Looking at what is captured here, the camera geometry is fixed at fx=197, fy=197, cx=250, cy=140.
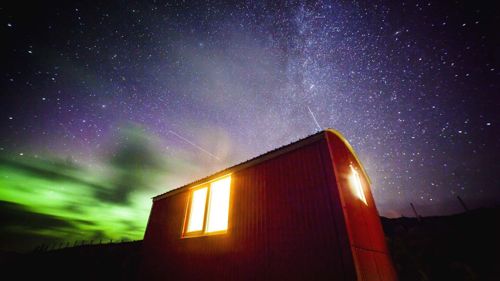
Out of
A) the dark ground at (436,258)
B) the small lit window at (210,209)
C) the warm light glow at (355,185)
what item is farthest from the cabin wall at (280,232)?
the dark ground at (436,258)

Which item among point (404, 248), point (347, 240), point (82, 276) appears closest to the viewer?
point (347, 240)

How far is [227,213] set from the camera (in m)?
7.00

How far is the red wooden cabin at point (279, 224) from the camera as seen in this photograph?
4543mm

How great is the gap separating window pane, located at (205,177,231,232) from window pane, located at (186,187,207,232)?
0.37 m

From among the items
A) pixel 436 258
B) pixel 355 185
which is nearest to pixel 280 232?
pixel 355 185

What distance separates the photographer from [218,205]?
24.9ft

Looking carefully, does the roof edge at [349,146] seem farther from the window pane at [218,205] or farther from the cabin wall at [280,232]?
the window pane at [218,205]

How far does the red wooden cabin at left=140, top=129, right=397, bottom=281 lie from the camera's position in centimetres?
454

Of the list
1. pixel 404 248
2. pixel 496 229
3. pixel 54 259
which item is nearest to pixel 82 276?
pixel 54 259

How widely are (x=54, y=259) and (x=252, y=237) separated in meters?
40.7

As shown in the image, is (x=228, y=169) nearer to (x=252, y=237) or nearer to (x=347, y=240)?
(x=252, y=237)

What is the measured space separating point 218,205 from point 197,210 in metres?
1.32

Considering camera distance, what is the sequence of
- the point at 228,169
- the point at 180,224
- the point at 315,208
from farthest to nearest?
the point at 180,224
the point at 228,169
the point at 315,208

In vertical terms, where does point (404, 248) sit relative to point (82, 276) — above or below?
above
